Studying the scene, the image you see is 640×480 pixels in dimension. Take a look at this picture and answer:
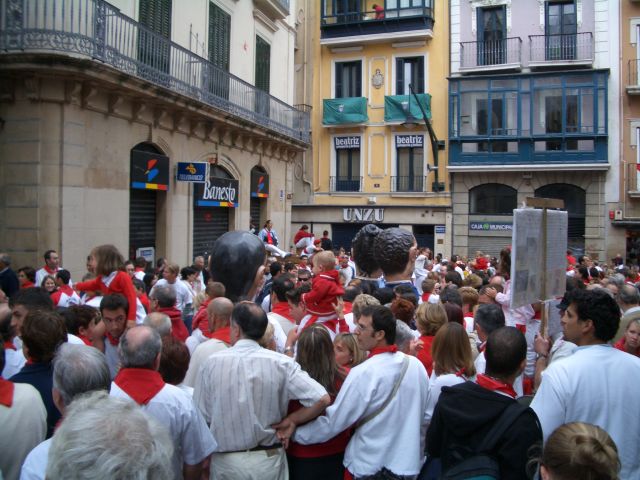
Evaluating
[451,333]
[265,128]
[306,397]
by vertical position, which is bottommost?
[306,397]

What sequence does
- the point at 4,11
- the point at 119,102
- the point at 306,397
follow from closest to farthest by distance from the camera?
the point at 306,397 < the point at 4,11 < the point at 119,102

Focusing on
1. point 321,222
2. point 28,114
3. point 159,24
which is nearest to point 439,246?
point 321,222

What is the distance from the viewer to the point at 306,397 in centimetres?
351

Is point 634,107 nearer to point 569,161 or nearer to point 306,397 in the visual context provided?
point 569,161

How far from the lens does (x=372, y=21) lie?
25.8 metres

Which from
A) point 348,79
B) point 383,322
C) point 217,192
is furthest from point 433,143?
point 383,322

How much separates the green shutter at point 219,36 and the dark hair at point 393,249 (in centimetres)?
1146

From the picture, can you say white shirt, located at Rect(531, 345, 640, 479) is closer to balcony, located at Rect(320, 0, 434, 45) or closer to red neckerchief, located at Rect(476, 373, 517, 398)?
red neckerchief, located at Rect(476, 373, 517, 398)

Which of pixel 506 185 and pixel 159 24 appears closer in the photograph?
pixel 159 24

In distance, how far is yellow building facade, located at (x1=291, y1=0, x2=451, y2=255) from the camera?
25.5 metres

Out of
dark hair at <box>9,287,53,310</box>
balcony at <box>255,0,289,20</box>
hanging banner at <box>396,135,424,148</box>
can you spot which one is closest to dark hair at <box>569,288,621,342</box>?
dark hair at <box>9,287,53,310</box>

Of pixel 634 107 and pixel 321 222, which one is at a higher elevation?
pixel 634 107

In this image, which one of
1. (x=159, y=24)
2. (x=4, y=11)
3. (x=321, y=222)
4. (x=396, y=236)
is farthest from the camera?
(x=321, y=222)

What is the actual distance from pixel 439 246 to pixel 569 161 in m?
5.96
